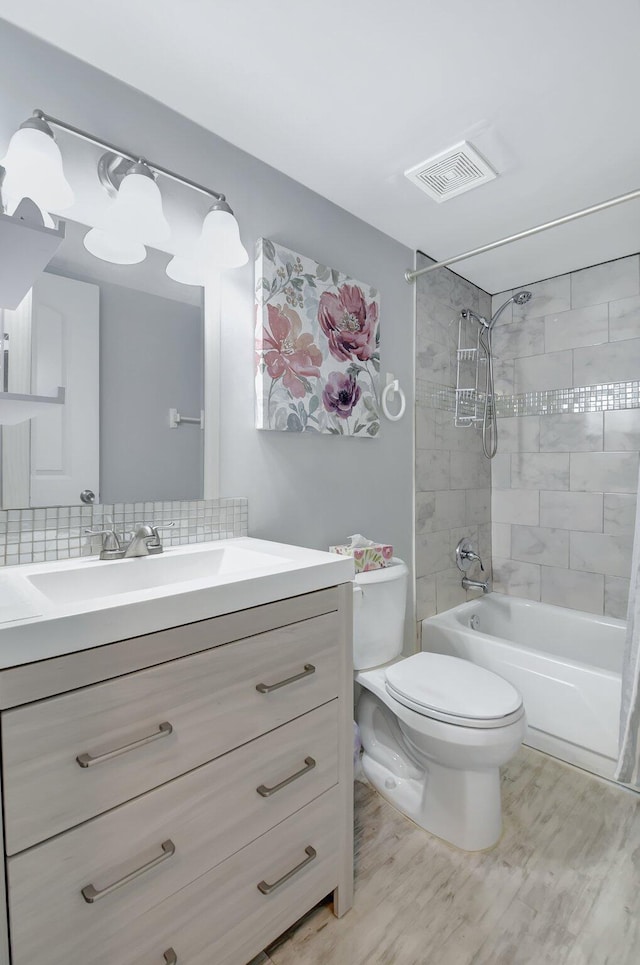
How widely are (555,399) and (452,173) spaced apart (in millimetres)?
1488

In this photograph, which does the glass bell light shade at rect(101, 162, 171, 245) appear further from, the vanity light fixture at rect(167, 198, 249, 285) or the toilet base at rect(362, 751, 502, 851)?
the toilet base at rect(362, 751, 502, 851)

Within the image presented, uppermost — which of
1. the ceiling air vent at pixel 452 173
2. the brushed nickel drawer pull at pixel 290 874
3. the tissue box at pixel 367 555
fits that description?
the ceiling air vent at pixel 452 173

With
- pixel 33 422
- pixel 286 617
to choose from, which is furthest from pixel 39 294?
pixel 286 617

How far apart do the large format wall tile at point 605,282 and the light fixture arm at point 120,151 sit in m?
2.08

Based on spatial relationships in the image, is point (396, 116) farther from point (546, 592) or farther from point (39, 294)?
point (546, 592)

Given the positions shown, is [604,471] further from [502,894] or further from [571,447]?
[502,894]

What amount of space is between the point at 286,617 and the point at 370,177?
5.46 ft

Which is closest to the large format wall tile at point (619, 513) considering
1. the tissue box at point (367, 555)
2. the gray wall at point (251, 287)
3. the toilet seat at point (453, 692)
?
the gray wall at point (251, 287)

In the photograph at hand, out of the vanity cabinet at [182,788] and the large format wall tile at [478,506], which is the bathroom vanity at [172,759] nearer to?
the vanity cabinet at [182,788]

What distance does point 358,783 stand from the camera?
6.06 feet

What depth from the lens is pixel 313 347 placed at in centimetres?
184

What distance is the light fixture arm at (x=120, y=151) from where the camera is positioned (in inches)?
46.7

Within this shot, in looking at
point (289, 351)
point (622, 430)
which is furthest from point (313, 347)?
point (622, 430)

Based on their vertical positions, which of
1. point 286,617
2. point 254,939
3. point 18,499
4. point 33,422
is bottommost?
point 254,939
